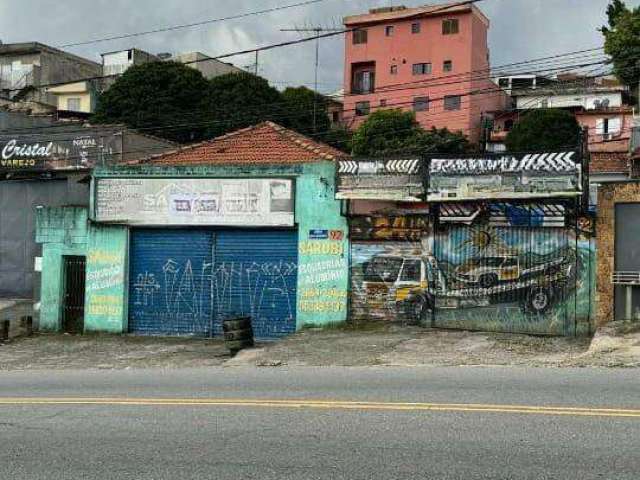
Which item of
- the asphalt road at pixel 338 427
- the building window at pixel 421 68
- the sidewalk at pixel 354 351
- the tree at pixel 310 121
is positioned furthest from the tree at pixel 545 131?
the asphalt road at pixel 338 427

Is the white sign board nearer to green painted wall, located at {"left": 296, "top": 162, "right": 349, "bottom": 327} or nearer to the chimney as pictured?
green painted wall, located at {"left": 296, "top": 162, "right": 349, "bottom": 327}

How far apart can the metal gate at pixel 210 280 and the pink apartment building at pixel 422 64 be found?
48670mm

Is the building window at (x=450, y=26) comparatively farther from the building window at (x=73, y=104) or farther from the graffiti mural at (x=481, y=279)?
the graffiti mural at (x=481, y=279)

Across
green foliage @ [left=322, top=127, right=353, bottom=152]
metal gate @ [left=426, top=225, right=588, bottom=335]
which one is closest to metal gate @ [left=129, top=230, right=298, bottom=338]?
metal gate @ [left=426, top=225, right=588, bottom=335]

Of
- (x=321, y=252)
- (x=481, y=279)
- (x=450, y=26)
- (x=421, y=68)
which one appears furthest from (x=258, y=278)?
(x=450, y=26)

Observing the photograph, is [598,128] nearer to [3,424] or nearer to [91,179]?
[91,179]

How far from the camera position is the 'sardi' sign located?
95.7 ft

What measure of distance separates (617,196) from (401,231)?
15.5 ft

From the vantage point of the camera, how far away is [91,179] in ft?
68.4

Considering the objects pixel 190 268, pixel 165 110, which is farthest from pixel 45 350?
pixel 165 110

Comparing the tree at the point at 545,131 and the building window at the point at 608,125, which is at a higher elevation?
the building window at the point at 608,125

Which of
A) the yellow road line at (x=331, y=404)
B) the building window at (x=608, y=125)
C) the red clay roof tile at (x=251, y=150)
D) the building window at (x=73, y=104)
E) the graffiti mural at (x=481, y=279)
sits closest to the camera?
the yellow road line at (x=331, y=404)

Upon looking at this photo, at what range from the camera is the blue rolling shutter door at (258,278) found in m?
19.0

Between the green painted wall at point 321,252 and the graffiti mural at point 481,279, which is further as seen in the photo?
the green painted wall at point 321,252
